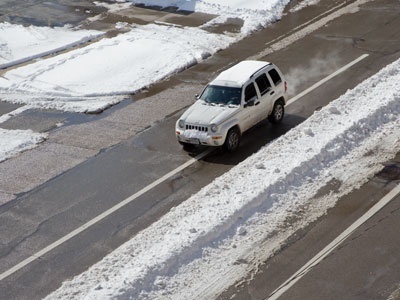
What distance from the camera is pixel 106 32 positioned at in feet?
89.1

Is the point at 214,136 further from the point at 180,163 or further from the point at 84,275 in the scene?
the point at 84,275

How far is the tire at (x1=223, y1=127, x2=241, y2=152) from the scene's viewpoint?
16875 millimetres

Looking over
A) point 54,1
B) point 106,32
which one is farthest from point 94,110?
point 54,1

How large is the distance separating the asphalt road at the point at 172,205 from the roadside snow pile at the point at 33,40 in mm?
5959

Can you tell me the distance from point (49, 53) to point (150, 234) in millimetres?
14255

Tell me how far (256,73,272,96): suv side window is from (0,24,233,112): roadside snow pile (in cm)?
532

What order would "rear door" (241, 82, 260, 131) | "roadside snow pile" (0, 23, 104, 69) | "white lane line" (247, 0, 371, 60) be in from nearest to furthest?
"rear door" (241, 82, 260, 131) < "white lane line" (247, 0, 371, 60) < "roadside snow pile" (0, 23, 104, 69)

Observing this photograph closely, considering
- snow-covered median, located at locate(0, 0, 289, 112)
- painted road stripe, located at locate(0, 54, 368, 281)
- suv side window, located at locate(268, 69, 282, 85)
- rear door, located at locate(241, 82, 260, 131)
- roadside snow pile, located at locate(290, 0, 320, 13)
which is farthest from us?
roadside snow pile, located at locate(290, 0, 320, 13)

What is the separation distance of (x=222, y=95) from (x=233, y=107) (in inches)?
24.2

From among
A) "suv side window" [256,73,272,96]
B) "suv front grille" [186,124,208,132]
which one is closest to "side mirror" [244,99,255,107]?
"suv side window" [256,73,272,96]

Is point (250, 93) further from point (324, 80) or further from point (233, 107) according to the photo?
point (324, 80)

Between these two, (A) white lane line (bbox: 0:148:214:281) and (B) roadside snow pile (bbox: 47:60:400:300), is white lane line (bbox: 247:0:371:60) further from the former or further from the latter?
(A) white lane line (bbox: 0:148:214:281)

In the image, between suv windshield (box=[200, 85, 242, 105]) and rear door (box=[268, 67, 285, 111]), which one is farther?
rear door (box=[268, 67, 285, 111])

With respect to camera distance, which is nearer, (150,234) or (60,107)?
(150,234)
